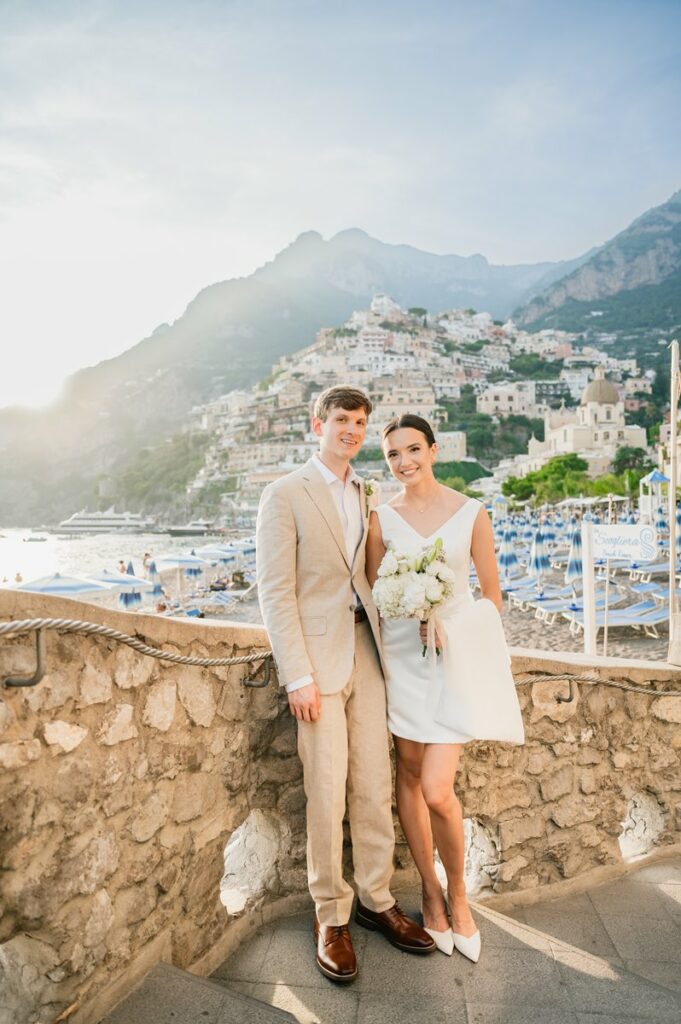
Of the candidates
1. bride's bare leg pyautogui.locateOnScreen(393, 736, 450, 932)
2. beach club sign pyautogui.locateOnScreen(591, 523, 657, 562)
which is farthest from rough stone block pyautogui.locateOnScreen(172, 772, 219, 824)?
beach club sign pyautogui.locateOnScreen(591, 523, 657, 562)

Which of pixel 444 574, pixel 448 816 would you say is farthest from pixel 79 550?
pixel 444 574

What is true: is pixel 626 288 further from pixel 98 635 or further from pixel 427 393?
pixel 98 635

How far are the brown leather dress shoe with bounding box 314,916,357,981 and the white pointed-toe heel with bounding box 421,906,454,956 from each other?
291mm

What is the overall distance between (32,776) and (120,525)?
363 feet

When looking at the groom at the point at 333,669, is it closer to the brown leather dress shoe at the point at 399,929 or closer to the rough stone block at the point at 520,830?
the brown leather dress shoe at the point at 399,929

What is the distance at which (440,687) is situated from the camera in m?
2.16

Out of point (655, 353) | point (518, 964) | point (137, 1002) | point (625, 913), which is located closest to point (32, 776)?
point (137, 1002)

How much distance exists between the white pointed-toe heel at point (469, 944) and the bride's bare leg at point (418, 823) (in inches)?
2.0

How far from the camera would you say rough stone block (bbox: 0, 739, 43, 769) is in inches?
56.8

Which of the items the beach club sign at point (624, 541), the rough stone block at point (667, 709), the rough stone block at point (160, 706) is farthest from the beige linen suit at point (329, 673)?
the beach club sign at point (624, 541)

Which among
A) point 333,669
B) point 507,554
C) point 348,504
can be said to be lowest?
point 507,554

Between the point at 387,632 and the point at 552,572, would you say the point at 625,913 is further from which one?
the point at 552,572

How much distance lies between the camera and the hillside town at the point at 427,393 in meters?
88.2

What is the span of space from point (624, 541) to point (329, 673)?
715 centimetres
